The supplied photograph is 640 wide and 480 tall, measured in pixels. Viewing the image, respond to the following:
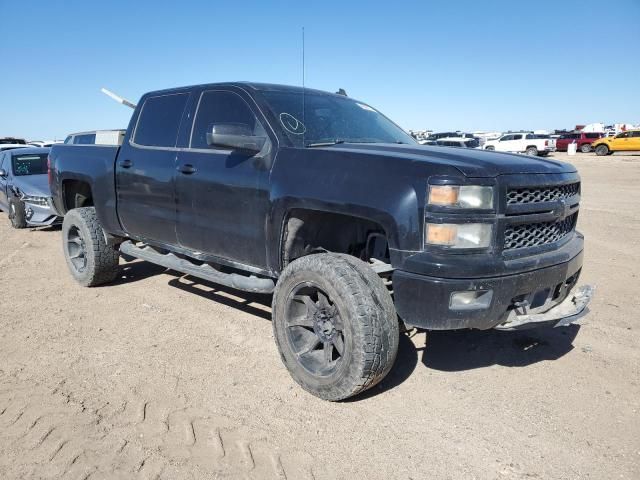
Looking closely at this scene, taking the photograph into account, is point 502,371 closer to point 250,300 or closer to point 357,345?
point 357,345

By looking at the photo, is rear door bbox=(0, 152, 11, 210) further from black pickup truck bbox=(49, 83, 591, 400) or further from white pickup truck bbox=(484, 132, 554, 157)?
white pickup truck bbox=(484, 132, 554, 157)

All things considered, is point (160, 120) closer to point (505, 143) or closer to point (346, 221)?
point (346, 221)

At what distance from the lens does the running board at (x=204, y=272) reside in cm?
387

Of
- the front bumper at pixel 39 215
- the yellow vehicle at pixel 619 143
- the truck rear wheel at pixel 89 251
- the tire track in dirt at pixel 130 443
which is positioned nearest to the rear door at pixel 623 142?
the yellow vehicle at pixel 619 143

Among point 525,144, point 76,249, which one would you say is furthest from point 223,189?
point 525,144

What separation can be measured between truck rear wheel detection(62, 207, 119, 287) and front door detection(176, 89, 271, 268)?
167 centimetres

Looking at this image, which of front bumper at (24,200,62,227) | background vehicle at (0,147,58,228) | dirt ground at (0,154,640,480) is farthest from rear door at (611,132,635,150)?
front bumper at (24,200,62,227)

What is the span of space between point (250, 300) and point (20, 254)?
15.2 ft

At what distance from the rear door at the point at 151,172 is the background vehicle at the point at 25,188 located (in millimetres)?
5498

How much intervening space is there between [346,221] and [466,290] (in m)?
1.10

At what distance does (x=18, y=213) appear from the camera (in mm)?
10344

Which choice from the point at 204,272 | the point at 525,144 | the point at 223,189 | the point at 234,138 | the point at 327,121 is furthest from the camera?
the point at 525,144

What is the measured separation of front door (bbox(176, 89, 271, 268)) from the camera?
3.68 metres

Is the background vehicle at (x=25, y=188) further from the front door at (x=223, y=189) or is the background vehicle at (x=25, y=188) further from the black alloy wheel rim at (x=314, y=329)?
the black alloy wheel rim at (x=314, y=329)
